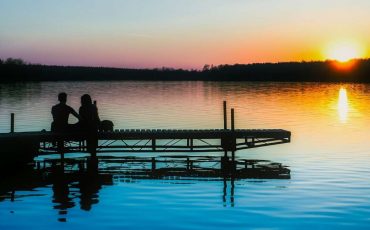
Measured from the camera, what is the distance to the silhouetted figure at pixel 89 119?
22156 millimetres

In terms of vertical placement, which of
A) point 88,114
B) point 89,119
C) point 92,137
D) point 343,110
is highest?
point 88,114

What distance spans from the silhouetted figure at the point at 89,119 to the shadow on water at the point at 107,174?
1.19m

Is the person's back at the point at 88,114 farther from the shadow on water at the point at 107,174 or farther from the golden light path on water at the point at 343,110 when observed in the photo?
the golden light path on water at the point at 343,110

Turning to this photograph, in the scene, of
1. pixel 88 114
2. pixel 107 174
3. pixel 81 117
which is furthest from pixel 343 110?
pixel 107 174

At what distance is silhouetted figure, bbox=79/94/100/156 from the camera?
72.7ft

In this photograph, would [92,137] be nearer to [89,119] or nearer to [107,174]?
[89,119]

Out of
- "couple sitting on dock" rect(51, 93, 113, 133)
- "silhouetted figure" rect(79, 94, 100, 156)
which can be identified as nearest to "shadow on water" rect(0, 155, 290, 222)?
"silhouetted figure" rect(79, 94, 100, 156)

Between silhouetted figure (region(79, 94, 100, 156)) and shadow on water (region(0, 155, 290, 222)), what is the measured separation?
1191mm

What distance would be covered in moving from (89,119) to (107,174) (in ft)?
8.62

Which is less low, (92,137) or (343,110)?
(92,137)

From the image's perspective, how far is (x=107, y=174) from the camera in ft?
68.7

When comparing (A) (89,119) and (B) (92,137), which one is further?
(B) (92,137)

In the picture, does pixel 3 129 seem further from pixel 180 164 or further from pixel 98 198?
pixel 98 198

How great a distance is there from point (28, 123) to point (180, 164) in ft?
81.0
